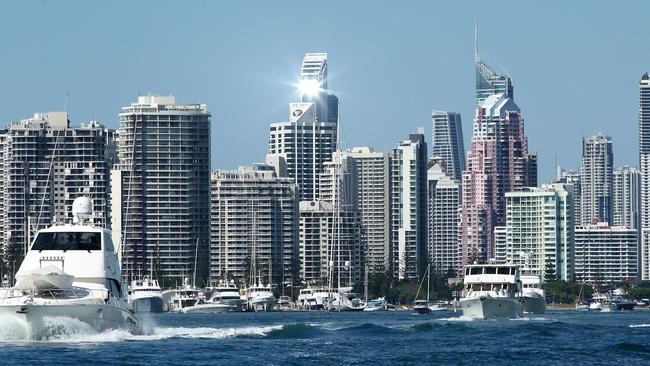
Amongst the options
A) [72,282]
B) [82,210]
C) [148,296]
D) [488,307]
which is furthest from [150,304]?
[72,282]

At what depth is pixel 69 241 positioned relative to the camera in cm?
7269

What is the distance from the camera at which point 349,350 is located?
7588cm

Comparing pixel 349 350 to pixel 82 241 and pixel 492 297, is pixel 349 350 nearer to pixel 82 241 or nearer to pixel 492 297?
pixel 82 241

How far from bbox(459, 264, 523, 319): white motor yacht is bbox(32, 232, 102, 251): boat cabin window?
53.9 meters

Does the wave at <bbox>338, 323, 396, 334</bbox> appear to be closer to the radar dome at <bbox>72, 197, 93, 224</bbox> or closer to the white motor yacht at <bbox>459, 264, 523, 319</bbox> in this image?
the white motor yacht at <bbox>459, 264, 523, 319</bbox>

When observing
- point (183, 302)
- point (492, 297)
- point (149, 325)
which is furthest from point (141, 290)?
point (149, 325)

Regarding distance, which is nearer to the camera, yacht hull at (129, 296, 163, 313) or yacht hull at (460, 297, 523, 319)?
yacht hull at (460, 297, 523, 319)

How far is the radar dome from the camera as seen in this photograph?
245 ft

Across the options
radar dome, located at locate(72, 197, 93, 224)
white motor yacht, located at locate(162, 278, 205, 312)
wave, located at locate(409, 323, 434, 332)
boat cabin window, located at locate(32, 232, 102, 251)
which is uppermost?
radar dome, located at locate(72, 197, 93, 224)

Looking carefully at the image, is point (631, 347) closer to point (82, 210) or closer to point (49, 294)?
point (82, 210)

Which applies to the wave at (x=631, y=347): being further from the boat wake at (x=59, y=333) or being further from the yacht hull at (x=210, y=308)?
the yacht hull at (x=210, y=308)

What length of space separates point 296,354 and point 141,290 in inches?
4347

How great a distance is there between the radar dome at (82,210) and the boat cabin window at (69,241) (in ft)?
6.23

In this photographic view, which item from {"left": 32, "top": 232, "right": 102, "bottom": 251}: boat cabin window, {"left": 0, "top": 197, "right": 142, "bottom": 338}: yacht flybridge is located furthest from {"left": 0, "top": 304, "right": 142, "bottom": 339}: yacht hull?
{"left": 32, "top": 232, "right": 102, "bottom": 251}: boat cabin window
